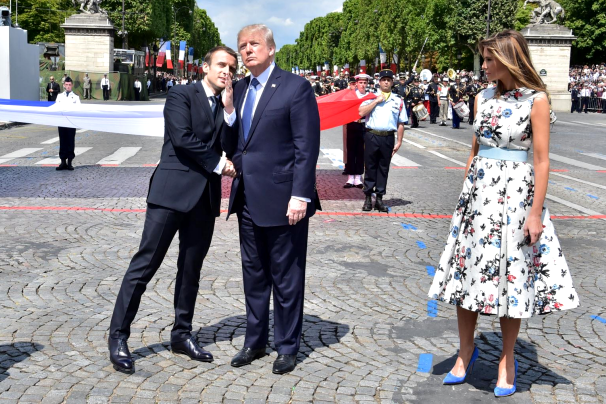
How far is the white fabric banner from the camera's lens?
10641 millimetres

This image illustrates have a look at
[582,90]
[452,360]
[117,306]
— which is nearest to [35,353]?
[117,306]

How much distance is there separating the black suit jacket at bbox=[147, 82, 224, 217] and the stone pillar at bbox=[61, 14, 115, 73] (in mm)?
47300

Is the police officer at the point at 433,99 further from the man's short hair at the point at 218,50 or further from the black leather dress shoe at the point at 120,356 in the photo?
the black leather dress shoe at the point at 120,356

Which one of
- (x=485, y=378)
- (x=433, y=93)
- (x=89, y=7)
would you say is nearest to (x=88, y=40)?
(x=89, y=7)

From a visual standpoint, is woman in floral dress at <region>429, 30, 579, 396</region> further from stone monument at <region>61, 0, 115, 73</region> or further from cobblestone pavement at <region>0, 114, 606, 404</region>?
stone monument at <region>61, 0, 115, 73</region>

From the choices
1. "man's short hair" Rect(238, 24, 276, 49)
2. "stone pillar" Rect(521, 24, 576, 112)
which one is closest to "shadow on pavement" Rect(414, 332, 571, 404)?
"man's short hair" Rect(238, 24, 276, 49)

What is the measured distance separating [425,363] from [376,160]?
593cm

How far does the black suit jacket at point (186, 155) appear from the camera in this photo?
4449mm

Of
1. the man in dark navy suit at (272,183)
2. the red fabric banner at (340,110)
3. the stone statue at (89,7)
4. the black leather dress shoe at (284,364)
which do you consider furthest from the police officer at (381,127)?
the stone statue at (89,7)

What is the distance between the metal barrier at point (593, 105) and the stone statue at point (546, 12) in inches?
199

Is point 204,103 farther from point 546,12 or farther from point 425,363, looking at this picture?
point 546,12

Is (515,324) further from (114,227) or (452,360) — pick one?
(114,227)

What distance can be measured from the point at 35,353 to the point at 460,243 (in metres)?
2.65

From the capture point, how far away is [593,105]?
4644cm
